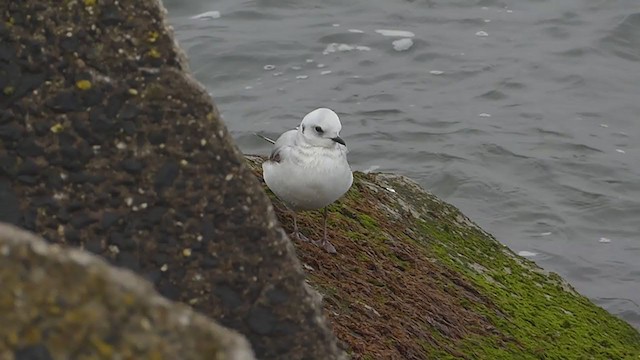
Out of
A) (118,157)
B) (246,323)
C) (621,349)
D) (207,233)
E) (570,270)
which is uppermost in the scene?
(118,157)

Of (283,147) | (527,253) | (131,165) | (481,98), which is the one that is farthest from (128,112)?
(481,98)

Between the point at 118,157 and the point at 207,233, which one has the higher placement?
the point at 118,157

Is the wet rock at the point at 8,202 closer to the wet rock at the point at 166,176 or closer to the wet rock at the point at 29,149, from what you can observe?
the wet rock at the point at 29,149

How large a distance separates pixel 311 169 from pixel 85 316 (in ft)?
14.1

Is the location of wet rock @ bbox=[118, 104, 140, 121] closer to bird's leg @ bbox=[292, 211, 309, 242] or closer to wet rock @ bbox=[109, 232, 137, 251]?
wet rock @ bbox=[109, 232, 137, 251]

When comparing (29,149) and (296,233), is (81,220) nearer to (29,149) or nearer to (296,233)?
(29,149)

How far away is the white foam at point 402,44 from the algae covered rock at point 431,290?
7501mm

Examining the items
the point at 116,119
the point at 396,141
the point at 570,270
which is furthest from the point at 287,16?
the point at 116,119

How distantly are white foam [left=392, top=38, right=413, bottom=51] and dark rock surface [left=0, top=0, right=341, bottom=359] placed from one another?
12153mm

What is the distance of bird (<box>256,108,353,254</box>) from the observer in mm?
5859

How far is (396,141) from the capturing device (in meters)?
12.9

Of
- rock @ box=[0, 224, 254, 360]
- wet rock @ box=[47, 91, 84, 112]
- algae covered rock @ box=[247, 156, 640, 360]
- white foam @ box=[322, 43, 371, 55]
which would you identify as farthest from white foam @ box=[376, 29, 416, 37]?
rock @ box=[0, 224, 254, 360]

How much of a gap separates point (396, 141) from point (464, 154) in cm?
81

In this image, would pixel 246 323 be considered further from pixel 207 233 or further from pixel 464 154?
pixel 464 154
